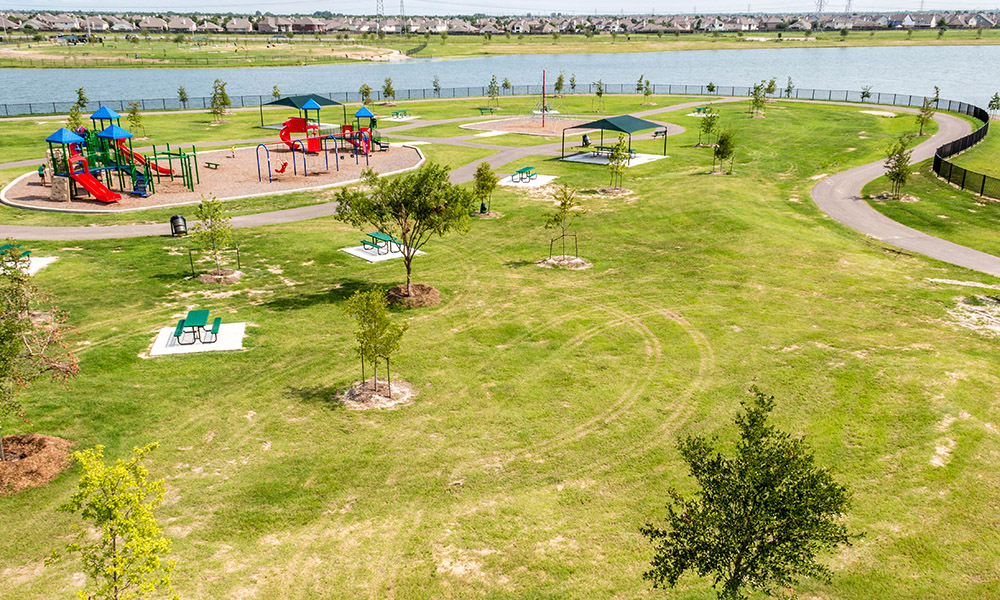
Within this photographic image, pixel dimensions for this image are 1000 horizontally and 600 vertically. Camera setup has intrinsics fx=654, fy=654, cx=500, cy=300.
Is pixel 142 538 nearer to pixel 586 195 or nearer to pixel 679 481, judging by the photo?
pixel 679 481

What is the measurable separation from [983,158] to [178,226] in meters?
56.6

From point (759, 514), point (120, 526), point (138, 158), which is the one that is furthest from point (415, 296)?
point (138, 158)

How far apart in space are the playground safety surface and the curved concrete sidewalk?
28257mm

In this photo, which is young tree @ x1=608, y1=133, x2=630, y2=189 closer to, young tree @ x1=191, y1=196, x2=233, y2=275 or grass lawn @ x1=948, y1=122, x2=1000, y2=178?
young tree @ x1=191, y1=196, x2=233, y2=275

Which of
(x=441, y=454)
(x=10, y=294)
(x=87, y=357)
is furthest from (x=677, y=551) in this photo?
(x=87, y=357)

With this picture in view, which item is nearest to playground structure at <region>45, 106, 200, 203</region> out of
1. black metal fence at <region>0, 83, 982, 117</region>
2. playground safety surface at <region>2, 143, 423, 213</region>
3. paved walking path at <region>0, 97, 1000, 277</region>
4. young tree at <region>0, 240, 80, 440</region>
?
playground safety surface at <region>2, 143, 423, 213</region>

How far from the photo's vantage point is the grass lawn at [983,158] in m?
46.9

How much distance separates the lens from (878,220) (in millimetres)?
35812

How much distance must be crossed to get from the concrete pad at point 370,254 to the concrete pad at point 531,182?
14.4m

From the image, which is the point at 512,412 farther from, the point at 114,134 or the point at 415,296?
the point at 114,134

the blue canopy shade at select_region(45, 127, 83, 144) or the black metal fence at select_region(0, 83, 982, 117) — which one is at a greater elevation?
the black metal fence at select_region(0, 83, 982, 117)

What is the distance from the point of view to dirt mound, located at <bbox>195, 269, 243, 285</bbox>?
26.0 meters

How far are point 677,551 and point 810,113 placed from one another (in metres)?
76.5

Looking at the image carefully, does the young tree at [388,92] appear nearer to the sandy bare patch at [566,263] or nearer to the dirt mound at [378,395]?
the sandy bare patch at [566,263]
